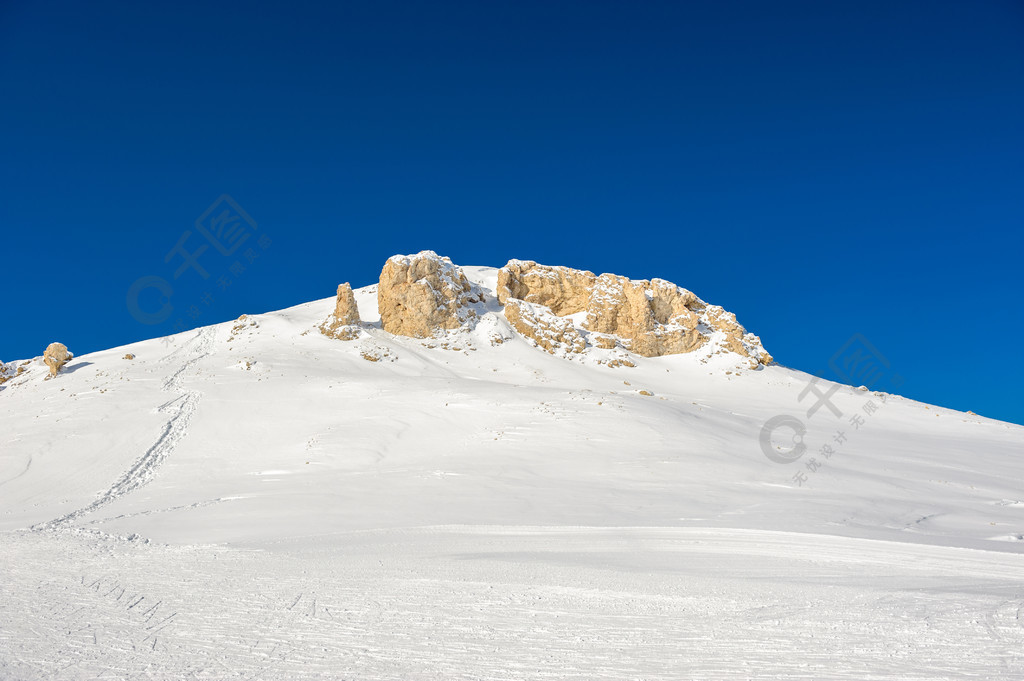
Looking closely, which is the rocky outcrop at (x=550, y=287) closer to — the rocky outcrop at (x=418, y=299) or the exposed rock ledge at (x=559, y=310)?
the exposed rock ledge at (x=559, y=310)

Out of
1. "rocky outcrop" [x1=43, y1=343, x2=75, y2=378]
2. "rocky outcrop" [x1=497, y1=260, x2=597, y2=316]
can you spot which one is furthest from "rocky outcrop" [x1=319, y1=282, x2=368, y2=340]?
"rocky outcrop" [x1=43, y1=343, x2=75, y2=378]

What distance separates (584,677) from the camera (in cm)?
462

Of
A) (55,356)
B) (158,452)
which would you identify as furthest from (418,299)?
(158,452)

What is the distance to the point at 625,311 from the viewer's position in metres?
45.6

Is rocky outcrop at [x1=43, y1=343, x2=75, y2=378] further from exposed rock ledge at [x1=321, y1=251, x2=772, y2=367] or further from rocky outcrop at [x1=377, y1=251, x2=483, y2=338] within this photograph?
rocky outcrop at [x1=377, y1=251, x2=483, y2=338]

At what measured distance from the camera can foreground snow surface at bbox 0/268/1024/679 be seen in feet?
16.7

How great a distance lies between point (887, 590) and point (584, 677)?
4252 mm

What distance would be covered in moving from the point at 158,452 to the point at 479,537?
48.3 feet

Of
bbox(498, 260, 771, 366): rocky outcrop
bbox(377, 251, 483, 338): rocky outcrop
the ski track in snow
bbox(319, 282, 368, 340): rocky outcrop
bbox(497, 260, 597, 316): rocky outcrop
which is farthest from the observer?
bbox(497, 260, 597, 316): rocky outcrop

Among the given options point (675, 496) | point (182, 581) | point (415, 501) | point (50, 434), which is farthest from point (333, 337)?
point (182, 581)

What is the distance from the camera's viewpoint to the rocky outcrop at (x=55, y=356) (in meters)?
31.2

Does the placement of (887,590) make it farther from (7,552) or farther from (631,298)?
(631,298)

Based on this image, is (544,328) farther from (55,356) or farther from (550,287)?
(55,356)

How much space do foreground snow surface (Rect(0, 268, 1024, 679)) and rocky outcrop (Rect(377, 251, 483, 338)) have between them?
12005 mm
